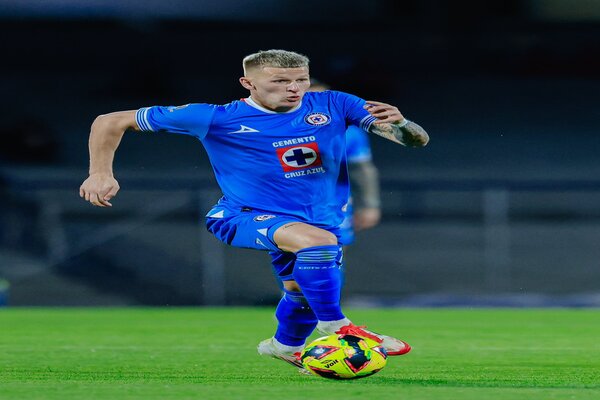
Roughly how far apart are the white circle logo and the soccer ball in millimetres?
893

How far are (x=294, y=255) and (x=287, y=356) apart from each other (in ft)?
2.13

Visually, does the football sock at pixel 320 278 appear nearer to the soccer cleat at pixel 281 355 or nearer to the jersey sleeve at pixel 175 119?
the soccer cleat at pixel 281 355

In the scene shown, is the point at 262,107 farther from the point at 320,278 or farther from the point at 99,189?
the point at 320,278

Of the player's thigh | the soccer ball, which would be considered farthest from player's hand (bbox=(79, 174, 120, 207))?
the soccer ball

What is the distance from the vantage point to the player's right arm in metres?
5.80

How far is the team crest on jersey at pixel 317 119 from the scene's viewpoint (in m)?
6.07

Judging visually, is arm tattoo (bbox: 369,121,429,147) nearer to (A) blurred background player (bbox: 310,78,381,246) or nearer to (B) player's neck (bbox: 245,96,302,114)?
(B) player's neck (bbox: 245,96,302,114)

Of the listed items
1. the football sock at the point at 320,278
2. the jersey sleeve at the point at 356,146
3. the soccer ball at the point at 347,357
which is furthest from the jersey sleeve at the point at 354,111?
the jersey sleeve at the point at 356,146


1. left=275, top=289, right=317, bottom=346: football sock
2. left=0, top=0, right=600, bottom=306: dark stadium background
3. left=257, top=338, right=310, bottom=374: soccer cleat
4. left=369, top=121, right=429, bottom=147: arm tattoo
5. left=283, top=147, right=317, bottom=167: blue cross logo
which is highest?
left=369, top=121, right=429, bottom=147: arm tattoo

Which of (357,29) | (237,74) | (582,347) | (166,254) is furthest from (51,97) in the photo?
(582,347)

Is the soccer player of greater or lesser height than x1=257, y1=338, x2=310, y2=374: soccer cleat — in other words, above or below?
above

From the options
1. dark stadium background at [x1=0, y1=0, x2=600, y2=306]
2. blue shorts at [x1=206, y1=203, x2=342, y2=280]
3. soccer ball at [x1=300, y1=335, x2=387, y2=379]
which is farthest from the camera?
dark stadium background at [x1=0, y1=0, x2=600, y2=306]

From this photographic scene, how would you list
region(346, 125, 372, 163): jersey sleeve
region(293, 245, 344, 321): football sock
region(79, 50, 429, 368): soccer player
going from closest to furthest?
region(293, 245, 344, 321): football sock, region(79, 50, 429, 368): soccer player, region(346, 125, 372, 163): jersey sleeve

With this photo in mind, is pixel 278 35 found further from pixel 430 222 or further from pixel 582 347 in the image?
pixel 582 347
